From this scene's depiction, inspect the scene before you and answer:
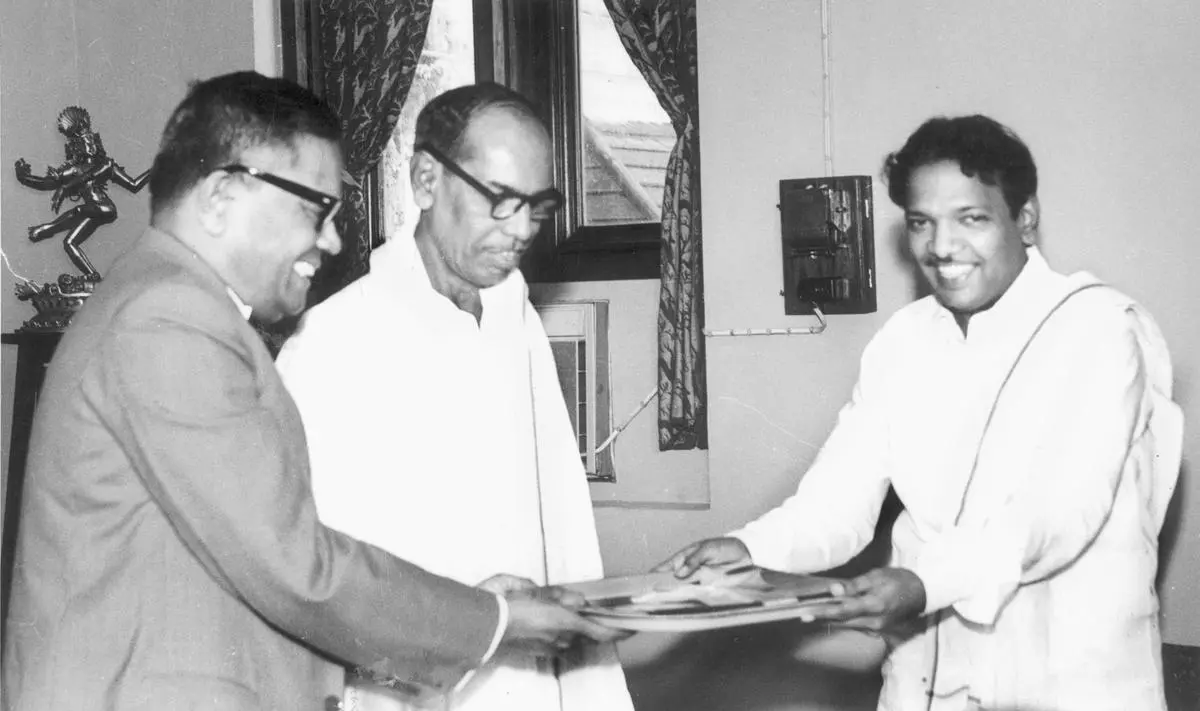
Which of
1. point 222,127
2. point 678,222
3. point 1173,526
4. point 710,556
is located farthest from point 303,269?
point 1173,526

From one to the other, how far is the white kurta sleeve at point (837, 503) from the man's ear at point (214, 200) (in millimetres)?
1313

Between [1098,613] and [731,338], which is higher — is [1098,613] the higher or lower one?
the lower one

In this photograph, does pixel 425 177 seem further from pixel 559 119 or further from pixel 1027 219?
pixel 559 119

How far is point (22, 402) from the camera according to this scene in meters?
3.88

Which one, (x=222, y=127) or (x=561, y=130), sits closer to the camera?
(x=222, y=127)

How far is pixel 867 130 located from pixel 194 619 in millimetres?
2663

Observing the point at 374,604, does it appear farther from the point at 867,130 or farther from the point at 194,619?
the point at 867,130

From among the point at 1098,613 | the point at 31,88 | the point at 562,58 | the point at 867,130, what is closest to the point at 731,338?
the point at 867,130

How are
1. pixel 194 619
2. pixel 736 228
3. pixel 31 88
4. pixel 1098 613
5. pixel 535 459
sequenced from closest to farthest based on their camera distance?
pixel 194 619, pixel 1098 613, pixel 535 459, pixel 736 228, pixel 31 88

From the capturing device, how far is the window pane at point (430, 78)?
481 cm

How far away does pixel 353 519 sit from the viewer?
2.20 m

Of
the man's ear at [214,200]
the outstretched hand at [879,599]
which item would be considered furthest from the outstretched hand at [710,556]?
the man's ear at [214,200]

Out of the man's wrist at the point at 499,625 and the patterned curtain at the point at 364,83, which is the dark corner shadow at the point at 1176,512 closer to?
the man's wrist at the point at 499,625

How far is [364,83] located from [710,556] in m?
3.16
